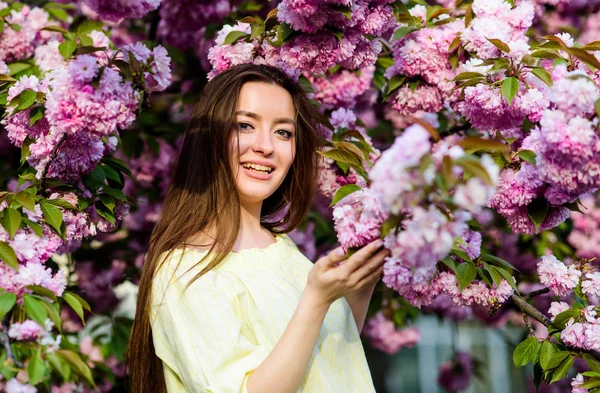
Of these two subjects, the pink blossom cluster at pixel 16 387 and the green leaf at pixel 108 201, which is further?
the green leaf at pixel 108 201

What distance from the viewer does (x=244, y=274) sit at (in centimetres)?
214

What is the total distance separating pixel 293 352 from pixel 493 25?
121 cm

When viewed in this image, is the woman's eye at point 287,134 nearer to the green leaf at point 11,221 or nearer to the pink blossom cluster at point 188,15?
the green leaf at point 11,221

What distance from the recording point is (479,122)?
91.4 inches

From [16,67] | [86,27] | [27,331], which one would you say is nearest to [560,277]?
[27,331]

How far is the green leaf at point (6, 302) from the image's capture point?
170 cm

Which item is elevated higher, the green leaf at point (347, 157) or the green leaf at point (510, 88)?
the green leaf at point (510, 88)

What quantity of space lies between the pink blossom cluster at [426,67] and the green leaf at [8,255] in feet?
4.53

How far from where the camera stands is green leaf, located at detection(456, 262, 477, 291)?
2.05 meters

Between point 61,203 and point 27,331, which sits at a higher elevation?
point 61,203

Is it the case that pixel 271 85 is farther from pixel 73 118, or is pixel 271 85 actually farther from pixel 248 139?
pixel 73 118

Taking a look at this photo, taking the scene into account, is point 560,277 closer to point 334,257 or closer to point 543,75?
point 543,75

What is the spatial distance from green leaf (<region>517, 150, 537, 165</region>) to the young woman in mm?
544

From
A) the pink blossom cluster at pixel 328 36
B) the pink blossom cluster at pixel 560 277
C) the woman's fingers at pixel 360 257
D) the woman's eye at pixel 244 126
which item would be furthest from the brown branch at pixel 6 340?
the pink blossom cluster at pixel 560 277
